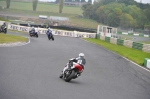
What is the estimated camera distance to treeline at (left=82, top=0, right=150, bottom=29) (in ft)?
225

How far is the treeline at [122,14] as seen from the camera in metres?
68.7

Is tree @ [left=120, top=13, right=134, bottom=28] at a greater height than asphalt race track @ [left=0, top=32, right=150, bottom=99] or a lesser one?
greater

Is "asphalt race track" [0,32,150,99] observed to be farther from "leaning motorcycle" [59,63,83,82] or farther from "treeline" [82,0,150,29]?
"treeline" [82,0,150,29]

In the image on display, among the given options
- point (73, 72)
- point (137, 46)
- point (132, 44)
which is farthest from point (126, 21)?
point (73, 72)

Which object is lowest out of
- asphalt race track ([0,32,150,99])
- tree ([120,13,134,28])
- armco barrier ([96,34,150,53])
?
armco barrier ([96,34,150,53])

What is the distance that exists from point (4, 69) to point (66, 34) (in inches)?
1710

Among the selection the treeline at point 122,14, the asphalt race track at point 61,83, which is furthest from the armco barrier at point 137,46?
the treeline at point 122,14

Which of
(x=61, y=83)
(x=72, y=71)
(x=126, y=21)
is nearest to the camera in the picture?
(x=61, y=83)

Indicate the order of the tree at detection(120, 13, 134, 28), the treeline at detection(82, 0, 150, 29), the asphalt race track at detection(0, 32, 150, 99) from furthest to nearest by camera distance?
the tree at detection(120, 13, 134, 28)
the treeline at detection(82, 0, 150, 29)
the asphalt race track at detection(0, 32, 150, 99)

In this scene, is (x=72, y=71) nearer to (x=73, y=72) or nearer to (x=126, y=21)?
(x=73, y=72)

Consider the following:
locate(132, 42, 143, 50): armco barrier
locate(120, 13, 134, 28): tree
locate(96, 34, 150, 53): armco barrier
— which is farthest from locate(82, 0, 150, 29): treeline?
locate(132, 42, 143, 50): armco barrier

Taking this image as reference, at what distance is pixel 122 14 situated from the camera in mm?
70938

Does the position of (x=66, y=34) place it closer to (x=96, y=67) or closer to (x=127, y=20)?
(x=127, y=20)

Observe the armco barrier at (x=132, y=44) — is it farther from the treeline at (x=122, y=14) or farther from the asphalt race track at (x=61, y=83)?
the treeline at (x=122, y=14)
